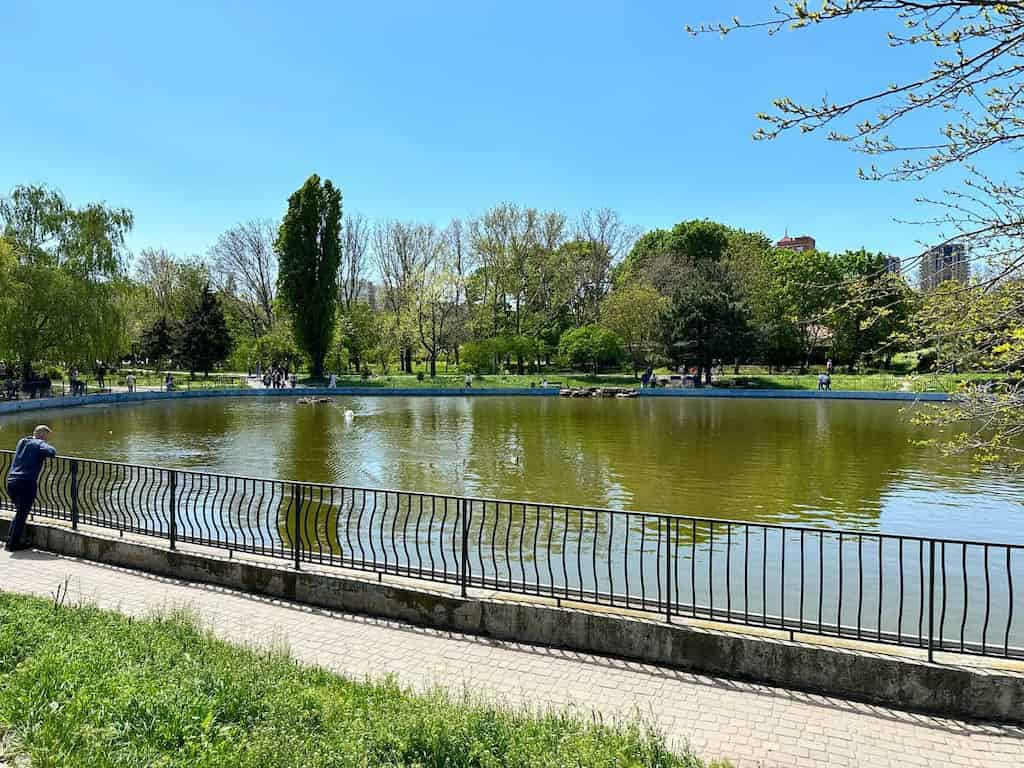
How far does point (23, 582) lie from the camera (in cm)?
843

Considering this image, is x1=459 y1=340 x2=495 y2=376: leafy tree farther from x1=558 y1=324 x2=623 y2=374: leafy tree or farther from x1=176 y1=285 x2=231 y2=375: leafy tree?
x1=176 y1=285 x2=231 y2=375: leafy tree

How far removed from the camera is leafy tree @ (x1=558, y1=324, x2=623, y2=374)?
2309 inches

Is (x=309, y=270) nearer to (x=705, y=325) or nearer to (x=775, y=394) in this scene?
(x=705, y=325)

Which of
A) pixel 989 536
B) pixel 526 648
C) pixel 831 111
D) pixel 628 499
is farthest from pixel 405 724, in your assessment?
pixel 989 536

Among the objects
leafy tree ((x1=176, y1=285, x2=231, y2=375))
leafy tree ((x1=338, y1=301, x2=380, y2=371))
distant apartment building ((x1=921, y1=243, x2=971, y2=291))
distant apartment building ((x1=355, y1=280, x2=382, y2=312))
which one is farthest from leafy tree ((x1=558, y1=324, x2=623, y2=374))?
distant apartment building ((x1=921, y1=243, x2=971, y2=291))

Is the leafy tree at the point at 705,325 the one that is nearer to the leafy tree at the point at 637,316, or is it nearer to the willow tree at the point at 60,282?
the leafy tree at the point at 637,316

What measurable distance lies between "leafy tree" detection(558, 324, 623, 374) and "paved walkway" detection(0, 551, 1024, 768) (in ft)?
170

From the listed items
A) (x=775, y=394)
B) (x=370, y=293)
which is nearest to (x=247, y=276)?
(x=370, y=293)

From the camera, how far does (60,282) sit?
37031 millimetres

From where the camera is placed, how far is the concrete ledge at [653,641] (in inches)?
220

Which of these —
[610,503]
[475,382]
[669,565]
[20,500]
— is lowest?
[610,503]

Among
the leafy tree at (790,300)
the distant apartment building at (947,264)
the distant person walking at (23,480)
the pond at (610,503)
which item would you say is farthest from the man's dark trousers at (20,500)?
the leafy tree at (790,300)

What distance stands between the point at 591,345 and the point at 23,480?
5108 centimetres

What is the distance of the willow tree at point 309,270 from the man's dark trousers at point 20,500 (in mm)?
46902
